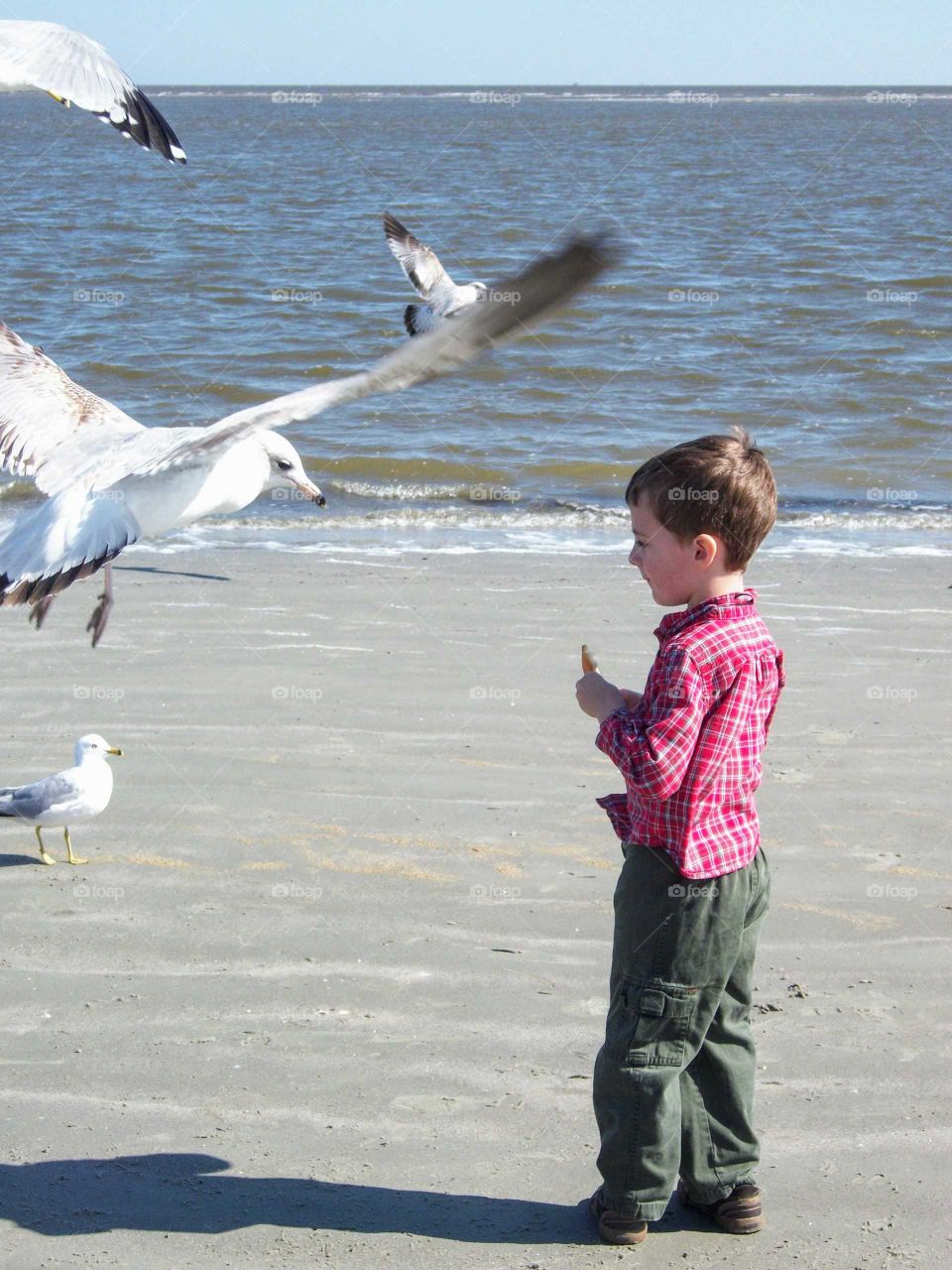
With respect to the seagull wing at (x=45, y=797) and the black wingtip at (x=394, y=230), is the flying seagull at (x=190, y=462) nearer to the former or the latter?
the seagull wing at (x=45, y=797)

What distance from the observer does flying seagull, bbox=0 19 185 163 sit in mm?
6043

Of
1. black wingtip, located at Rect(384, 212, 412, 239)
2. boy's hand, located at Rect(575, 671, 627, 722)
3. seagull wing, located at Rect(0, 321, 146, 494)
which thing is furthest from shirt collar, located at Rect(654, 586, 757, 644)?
black wingtip, located at Rect(384, 212, 412, 239)

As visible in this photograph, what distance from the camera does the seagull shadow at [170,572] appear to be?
808cm

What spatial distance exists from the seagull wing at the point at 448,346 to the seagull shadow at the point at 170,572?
4163 millimetres

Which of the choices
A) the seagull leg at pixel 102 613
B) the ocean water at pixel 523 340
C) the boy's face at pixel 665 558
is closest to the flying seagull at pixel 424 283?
the ocean water at pixel 523 340

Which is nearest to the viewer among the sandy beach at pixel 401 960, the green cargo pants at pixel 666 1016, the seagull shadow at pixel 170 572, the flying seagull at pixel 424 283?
the green cargo pants at pixel 666 1016

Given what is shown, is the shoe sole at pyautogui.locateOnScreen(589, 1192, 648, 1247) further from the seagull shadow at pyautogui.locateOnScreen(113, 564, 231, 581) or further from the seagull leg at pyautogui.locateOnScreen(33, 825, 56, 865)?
the seagull shadow at pyautogui.locateOnScreen(113, 564, 231, 581)

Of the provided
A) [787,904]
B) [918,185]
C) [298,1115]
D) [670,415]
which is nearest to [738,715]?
[298,1115]

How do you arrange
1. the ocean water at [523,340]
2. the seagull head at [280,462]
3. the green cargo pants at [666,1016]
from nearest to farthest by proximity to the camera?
the green cargo pants at [666,1016] < the seagull head at [280,462] < the ocean water at [523,340]

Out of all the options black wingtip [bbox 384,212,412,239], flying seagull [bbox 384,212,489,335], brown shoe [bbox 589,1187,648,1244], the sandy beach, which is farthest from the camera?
black wingtip [bbox 384,212,412,239]

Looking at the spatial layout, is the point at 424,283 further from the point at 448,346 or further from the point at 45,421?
the point at 448,346

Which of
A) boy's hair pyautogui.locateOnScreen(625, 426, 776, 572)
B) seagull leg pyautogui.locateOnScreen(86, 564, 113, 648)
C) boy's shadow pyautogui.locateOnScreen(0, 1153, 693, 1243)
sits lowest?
boy's shadow pyautogui.locateOnScreen(0, 1153, 693, 1243)

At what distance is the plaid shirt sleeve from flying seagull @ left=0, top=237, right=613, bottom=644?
1.26 m

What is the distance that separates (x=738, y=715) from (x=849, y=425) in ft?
39.6
